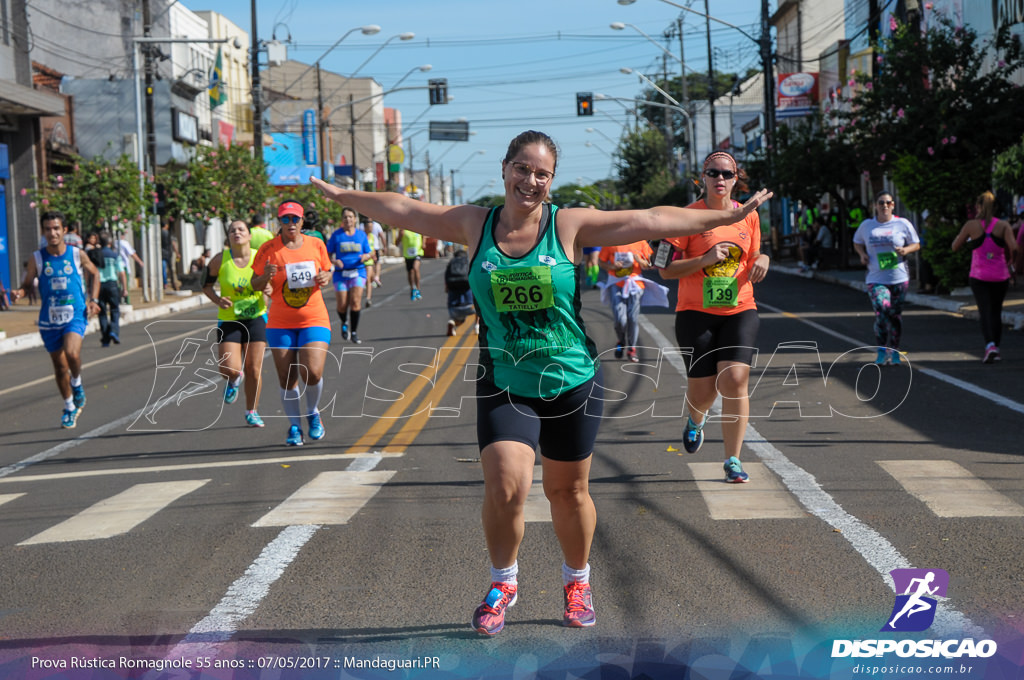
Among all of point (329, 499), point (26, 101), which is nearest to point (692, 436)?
point (329, 499)

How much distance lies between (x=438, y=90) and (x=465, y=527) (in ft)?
139

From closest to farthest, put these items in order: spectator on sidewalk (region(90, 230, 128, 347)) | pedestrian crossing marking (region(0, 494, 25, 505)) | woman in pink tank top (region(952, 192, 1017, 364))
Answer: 1. pedestrian crossing marking (region(0, 494, 25, 505))
2. woman in pink tank top (region(952, 192, 1017, 364))
3. spectator on sidewalk (region(90, 230, 128, 347))

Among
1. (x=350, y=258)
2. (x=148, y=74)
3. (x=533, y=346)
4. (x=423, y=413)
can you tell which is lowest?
(x=423, y=413)

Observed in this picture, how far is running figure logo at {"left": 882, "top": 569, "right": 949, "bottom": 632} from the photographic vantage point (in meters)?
4.95

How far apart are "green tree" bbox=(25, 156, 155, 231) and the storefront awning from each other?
6.62ft

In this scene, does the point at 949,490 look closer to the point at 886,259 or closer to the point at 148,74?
the point at 886,259

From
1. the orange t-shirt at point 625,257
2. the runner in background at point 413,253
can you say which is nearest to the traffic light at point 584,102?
the runner in background at point 413,253

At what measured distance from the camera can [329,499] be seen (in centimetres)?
789

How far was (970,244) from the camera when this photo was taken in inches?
564

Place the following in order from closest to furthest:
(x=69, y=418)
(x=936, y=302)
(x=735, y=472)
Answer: (x=735, y=472) < (x=69, y=418) < (x=936, y=302)

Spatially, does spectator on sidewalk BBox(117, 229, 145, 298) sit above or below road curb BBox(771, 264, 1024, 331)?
above

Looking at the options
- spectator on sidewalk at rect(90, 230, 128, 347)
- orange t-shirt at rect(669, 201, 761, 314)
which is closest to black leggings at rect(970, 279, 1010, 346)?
orange t-shirt at rect(669, 201, 761, 314)

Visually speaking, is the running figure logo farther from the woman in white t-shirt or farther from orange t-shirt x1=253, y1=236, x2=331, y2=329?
the woman in white t-shirt

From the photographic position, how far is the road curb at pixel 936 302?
19372 mm
